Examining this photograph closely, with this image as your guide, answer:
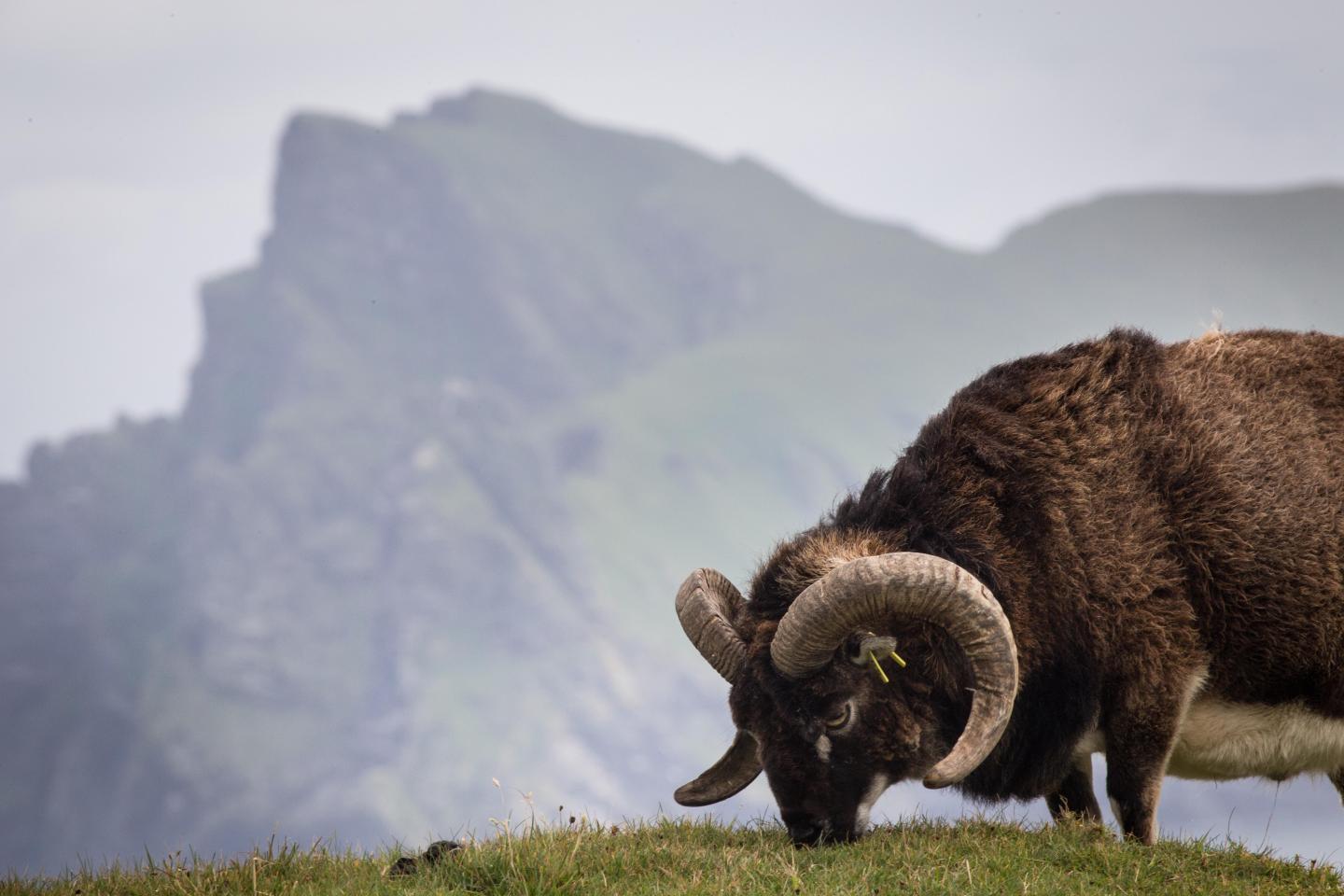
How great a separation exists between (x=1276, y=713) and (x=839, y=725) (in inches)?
134

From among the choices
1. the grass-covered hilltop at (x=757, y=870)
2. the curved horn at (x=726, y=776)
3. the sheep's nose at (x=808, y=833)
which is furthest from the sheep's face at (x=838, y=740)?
the curved horn at (x=726, y=776)

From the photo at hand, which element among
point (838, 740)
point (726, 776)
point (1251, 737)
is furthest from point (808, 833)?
point (1251, 737)

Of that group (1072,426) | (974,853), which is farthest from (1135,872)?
(1072,426)

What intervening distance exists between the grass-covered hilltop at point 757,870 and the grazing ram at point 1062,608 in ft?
1.87

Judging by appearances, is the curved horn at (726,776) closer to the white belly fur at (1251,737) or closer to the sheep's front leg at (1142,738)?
the white belly fur at (1251,737)

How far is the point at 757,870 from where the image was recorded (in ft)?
29.2

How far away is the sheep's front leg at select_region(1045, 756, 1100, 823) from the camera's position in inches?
444

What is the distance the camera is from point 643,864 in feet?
30.5

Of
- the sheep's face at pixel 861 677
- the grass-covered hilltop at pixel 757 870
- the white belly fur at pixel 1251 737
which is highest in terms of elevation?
the sheep's face at pixel 861 677

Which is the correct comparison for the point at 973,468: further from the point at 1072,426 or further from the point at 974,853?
the point at 974,853

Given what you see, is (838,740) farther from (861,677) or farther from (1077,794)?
(1077,794)

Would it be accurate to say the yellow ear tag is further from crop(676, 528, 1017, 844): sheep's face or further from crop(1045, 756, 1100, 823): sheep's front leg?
crop(1045, 756, 1100, 823): sheep's front leg

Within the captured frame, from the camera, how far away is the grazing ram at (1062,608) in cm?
1000

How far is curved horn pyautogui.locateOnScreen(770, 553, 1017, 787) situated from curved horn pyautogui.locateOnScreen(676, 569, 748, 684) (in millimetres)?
846
